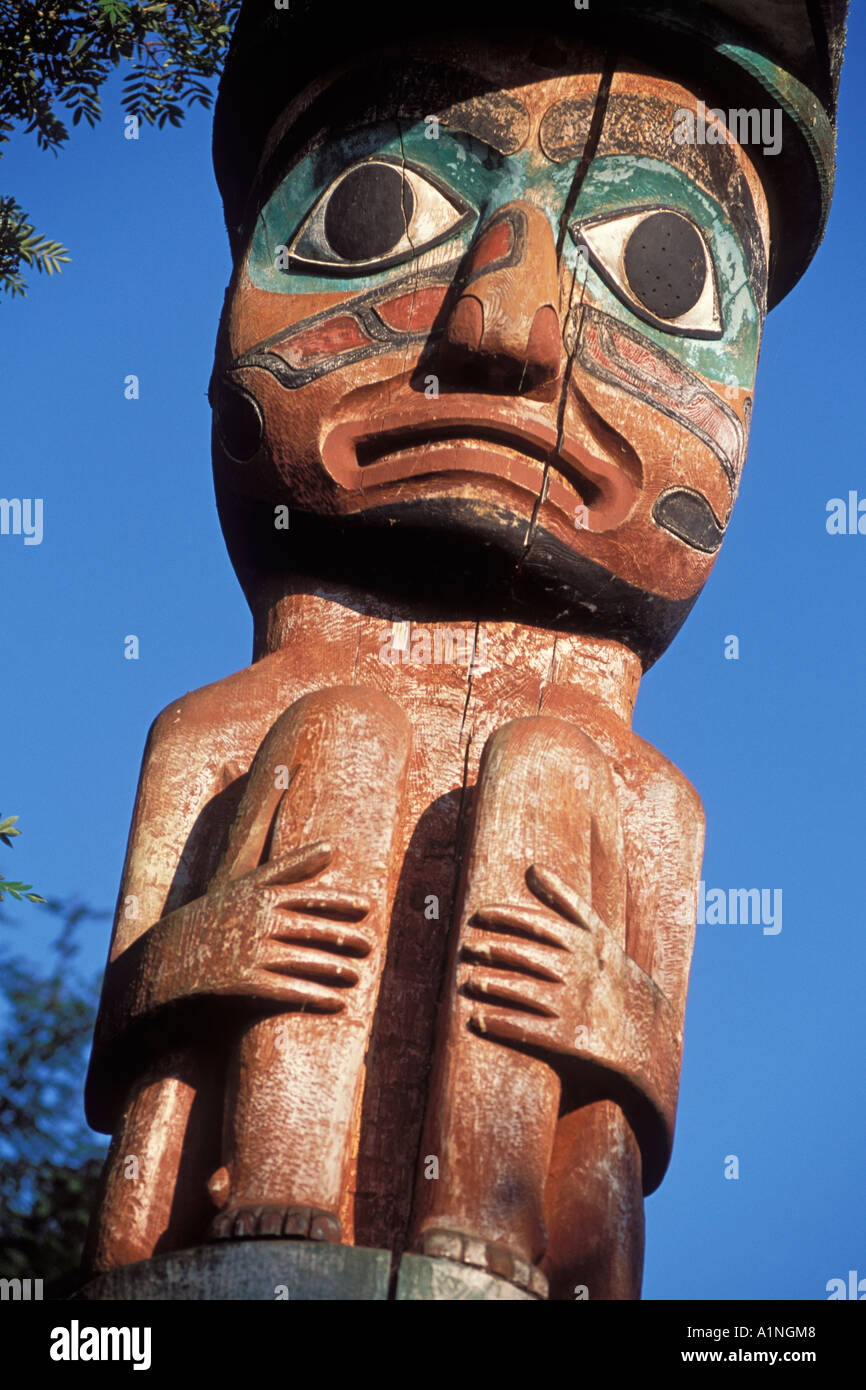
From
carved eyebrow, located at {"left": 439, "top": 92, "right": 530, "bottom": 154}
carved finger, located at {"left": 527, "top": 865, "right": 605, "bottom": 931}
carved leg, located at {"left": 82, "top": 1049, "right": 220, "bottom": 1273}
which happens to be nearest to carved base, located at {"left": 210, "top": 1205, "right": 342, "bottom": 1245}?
carved leg, located at {"left": 82, "top": 1049, "right": 220, "bottom": 1273}

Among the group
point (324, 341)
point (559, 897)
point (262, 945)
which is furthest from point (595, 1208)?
point (324, 341)

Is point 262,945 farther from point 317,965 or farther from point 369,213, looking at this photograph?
point 369,213

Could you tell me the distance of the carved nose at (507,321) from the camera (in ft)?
15.8

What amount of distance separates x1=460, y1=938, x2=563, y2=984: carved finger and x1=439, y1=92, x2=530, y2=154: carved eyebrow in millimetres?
2445

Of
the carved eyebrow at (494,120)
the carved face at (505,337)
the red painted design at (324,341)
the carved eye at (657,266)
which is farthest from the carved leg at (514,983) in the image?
the carved eyebrow at (494,120)

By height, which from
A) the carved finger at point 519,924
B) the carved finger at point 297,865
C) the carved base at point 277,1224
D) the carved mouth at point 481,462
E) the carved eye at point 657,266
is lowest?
the carved base at point 277,1224

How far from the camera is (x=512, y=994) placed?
3.95 meters

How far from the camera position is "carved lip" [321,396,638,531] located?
15.8 feet

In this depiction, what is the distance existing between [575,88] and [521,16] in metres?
0.28

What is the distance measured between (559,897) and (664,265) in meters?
2.09

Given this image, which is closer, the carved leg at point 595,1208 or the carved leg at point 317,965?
the carved leg at point 317,965

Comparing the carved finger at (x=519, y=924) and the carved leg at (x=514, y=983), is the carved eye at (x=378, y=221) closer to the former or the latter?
the carved leg at (x=514, y=983)

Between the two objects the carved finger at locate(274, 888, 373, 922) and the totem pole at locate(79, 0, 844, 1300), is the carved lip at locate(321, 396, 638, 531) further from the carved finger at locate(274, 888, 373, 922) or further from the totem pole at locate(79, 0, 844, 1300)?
the carved finger at locate(274, 888, 373, 922)

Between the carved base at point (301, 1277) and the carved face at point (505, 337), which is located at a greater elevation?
the carved face at point (505, 337)
